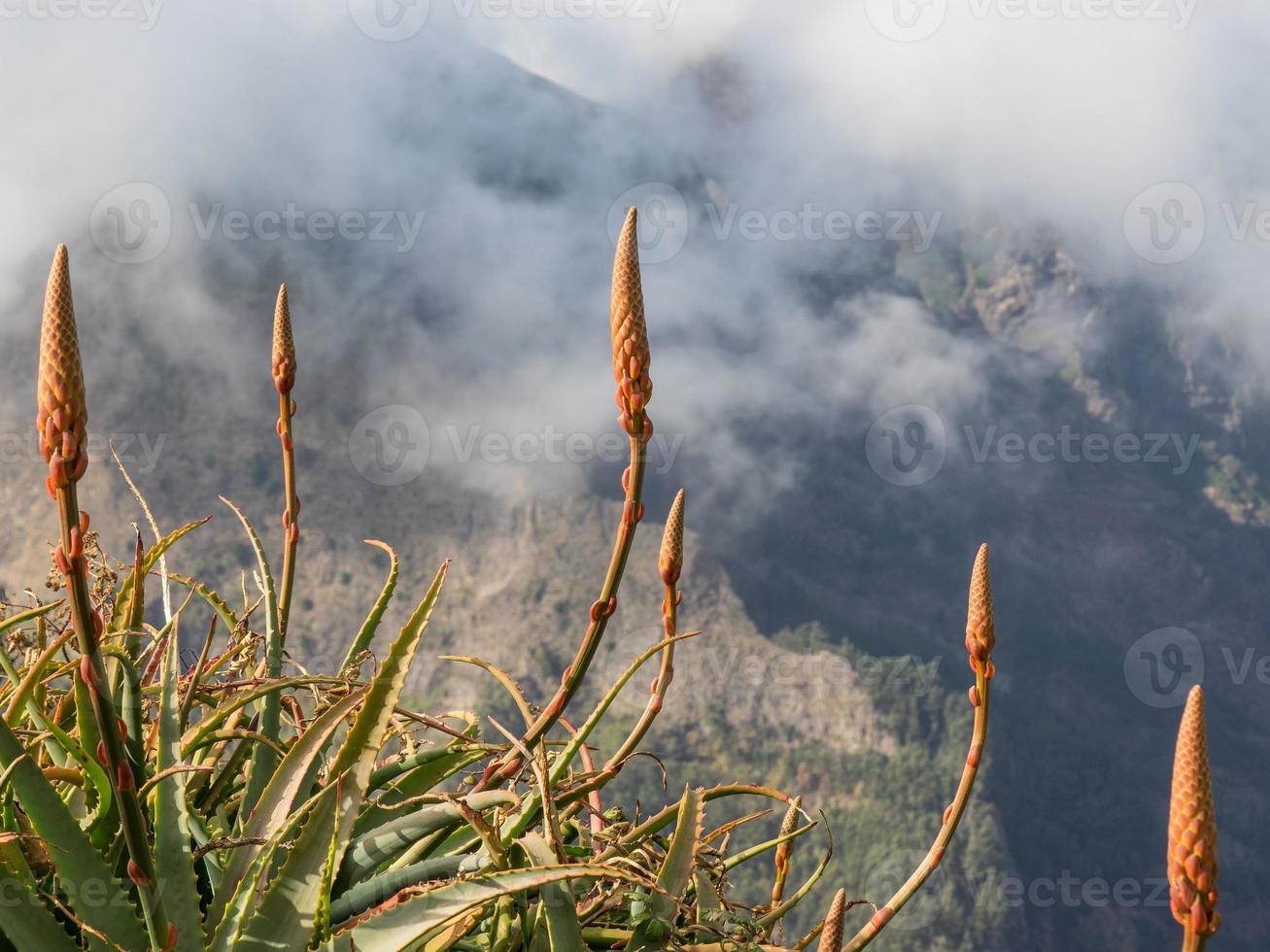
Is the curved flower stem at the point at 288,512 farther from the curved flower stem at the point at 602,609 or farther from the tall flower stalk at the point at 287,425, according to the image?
the curved flower stem at the point at 602,609

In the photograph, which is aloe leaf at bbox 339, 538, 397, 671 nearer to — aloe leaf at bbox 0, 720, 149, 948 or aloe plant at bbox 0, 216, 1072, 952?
aloe plant at bbox 0, 216, 1072, 952

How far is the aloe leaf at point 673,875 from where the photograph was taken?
5.74ft

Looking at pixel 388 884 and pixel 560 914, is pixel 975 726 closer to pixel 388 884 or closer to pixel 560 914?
pixel 560 914

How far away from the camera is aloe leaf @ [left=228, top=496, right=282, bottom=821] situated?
6.76ft

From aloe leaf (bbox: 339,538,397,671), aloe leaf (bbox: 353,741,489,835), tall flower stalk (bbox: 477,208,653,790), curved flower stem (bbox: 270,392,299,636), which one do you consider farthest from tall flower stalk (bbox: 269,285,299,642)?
tall flower stalk (bbox: 477,208,653,790)

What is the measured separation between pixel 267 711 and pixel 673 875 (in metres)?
0.77

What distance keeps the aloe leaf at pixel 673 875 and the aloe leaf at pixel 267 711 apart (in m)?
0.66

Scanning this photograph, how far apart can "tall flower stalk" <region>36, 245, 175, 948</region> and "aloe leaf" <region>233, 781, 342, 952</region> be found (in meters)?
0.34

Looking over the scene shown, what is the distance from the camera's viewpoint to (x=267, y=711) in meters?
2.13

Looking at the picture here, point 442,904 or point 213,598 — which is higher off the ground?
point 213,598

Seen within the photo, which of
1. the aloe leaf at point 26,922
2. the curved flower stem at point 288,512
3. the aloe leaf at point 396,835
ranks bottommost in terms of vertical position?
the aloe leaf at point 26,922

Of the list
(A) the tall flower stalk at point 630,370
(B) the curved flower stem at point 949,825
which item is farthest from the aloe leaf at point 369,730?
(B) the curved flower stem at point 949,825

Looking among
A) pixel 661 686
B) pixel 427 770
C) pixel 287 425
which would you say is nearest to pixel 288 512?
pixel 287 425

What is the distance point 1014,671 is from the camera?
6585 inches
